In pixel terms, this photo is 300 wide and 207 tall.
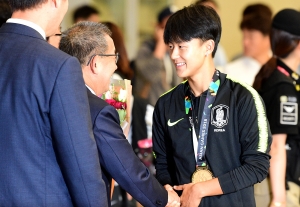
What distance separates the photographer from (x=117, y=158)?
278 cm

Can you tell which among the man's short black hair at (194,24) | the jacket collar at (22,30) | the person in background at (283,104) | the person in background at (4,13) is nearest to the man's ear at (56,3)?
the jacket collar at (22,30)

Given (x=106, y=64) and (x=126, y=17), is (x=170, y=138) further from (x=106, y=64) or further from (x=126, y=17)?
(x=126, y=17)

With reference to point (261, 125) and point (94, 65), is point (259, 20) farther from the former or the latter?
point (94, 65)

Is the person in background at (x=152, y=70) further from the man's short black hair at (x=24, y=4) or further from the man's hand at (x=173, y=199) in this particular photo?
the man's short black hair at (x=24, y=4)

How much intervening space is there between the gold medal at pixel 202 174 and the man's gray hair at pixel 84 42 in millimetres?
722

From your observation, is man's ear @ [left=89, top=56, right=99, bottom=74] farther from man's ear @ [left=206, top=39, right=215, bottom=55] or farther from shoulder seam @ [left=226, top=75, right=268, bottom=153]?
shoulder seam @ [left=226, top=75, right=268, bottom=153]

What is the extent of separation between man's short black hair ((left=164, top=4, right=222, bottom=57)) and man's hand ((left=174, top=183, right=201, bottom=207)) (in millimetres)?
697

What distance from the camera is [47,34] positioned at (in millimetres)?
2576

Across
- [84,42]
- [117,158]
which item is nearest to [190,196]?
[117,158]

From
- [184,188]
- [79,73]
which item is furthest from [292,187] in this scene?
[79,73]

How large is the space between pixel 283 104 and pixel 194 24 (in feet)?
3.12

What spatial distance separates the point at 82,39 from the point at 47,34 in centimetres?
32

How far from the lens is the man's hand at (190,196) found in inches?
117

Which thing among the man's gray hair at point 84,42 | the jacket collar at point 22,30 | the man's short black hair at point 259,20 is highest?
the jacket collar at point 22,30
